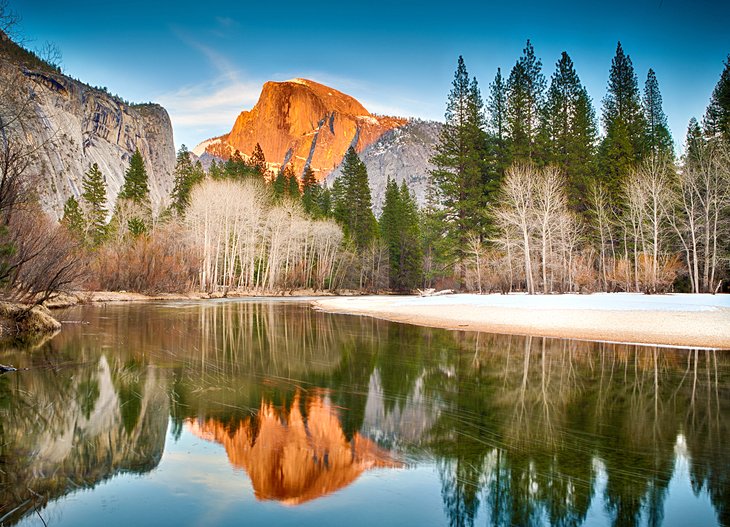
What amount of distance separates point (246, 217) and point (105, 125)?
103m

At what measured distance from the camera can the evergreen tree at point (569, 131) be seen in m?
44.1

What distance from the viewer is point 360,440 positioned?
654cm

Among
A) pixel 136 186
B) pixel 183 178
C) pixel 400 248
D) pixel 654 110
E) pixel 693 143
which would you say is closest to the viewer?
pixel 693 143

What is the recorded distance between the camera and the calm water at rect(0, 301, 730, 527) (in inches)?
180

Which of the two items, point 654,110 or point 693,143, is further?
point 654,110

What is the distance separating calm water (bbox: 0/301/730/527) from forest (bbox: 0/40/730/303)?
49.3 feet

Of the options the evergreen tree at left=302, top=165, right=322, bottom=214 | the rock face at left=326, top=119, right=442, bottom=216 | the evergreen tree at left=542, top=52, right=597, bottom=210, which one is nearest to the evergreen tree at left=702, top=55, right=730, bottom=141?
the evergreen tree at left=542, top=52, right=597, bottom=210

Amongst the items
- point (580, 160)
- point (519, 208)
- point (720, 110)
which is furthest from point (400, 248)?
point (720, 110)

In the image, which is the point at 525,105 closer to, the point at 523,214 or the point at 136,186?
the point at 523,214

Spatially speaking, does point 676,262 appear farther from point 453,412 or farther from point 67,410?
point 67,410

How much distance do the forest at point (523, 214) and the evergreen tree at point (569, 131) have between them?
0.14m

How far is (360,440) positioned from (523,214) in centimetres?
3063

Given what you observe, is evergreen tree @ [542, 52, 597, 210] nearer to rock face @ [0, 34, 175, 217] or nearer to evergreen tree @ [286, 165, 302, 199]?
evergreen tree @ [286, 165, 302, 199]

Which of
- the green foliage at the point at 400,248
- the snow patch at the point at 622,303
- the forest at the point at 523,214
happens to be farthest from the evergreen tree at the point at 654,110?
the snow patch at the point at 622,303
